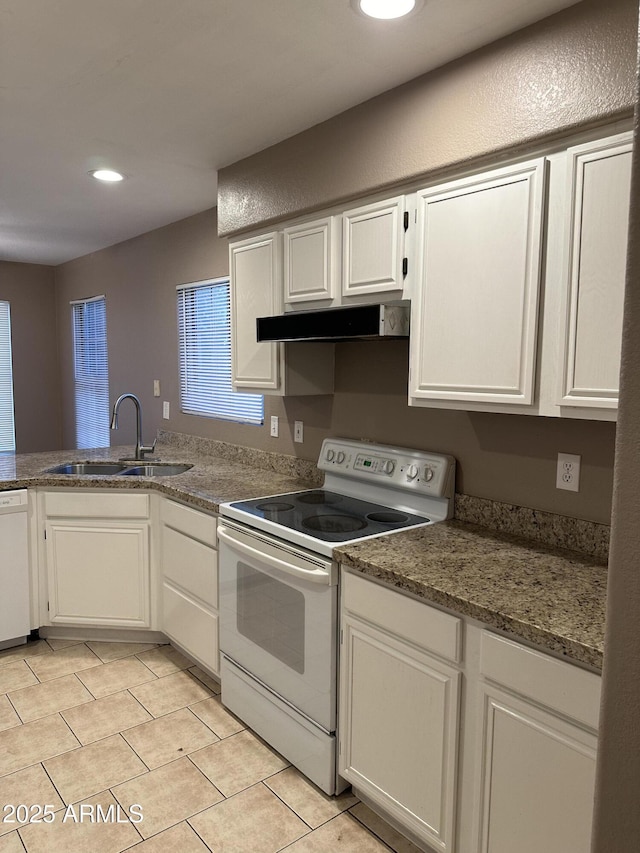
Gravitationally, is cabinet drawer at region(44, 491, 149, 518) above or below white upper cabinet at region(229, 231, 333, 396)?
below

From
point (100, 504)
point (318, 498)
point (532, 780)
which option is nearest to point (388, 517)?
point (318, 498)

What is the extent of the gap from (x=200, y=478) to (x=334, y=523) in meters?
1.06

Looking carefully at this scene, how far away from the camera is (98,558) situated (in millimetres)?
3045

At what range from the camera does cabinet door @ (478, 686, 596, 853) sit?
51.7 inches

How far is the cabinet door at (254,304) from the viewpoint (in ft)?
8.57

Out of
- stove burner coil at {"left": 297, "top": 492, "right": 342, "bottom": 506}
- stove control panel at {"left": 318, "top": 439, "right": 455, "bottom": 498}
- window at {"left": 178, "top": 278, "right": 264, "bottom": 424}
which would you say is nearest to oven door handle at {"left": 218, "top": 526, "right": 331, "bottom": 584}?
stove burner coil at {"left": 297, "top": 492, "right": 342, "bottom": 506}

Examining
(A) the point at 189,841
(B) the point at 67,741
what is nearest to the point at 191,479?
(B) the point at 67,741

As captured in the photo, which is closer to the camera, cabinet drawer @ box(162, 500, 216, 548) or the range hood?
the range hood

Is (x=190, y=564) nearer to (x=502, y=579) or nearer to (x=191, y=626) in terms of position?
(x=191, y=626)

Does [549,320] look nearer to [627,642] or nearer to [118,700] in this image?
[627,642]

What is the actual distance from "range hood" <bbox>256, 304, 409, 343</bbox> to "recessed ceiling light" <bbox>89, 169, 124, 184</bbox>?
1.35 metres

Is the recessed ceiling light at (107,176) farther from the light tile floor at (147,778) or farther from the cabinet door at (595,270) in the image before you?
the light tile floor at (147,778)

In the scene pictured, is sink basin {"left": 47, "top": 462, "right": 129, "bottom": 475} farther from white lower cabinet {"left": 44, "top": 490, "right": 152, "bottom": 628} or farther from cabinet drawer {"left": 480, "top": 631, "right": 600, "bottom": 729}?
cabinet drawer {"left": 480, "top": 631, "right": 600, "bottom": 729}

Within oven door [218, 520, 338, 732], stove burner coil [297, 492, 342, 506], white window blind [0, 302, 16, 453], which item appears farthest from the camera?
white window blind [0, 302, 16, 453]
